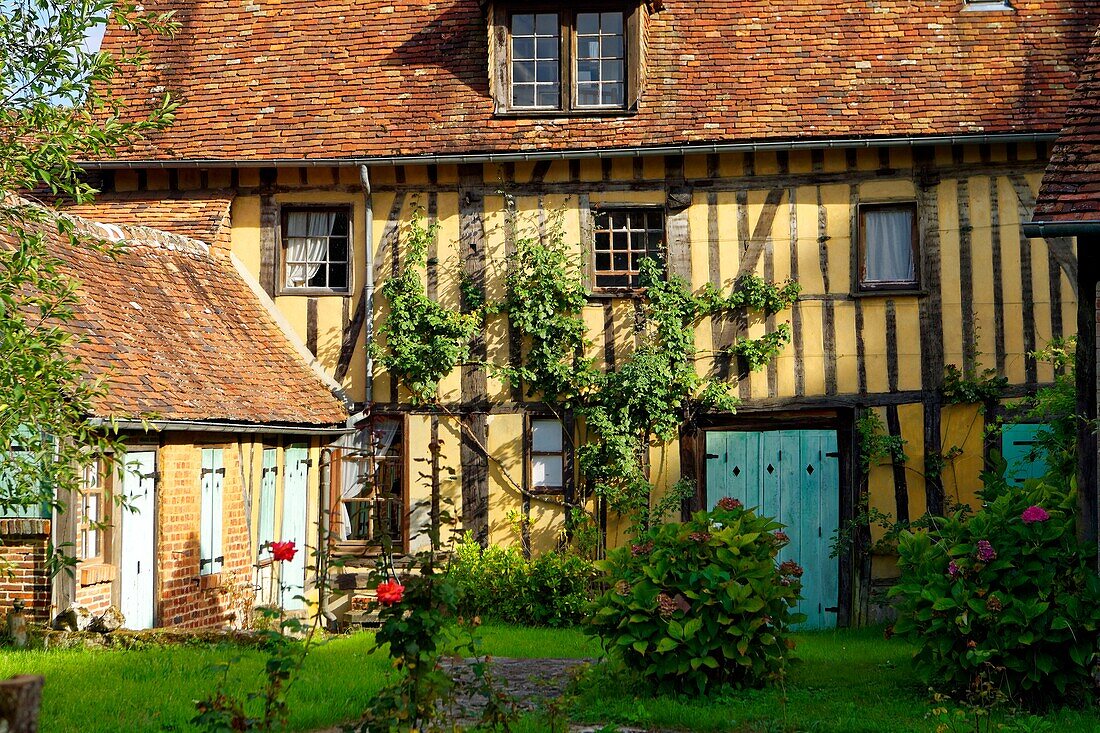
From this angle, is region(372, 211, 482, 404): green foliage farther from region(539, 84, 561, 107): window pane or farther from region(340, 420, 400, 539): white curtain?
region(539, 84, 561, 107): window pane

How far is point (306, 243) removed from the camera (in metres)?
14.6

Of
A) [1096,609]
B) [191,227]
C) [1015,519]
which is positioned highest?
[191,227]

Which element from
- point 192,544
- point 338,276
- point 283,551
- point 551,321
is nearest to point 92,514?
point 192,544

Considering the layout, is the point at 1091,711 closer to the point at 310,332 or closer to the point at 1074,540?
the point at 1074,540

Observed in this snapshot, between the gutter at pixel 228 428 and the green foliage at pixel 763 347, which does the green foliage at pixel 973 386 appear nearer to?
the green foliage at pixel 763 347

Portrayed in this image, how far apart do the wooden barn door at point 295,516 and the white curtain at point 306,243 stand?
220cm

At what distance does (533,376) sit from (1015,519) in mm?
6781

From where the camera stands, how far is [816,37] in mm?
14695

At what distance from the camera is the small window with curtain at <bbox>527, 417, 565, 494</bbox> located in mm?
14068

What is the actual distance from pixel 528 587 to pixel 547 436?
5.87 ft

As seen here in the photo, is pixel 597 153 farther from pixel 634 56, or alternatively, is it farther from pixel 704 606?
pixel 704 606

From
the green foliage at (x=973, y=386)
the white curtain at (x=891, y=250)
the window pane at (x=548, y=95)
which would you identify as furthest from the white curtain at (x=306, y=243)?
the green foliage at (x=973, y=386)

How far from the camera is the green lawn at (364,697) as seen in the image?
7.29m

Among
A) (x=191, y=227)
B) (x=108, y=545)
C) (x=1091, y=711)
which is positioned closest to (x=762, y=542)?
(x=1091, y=711)
